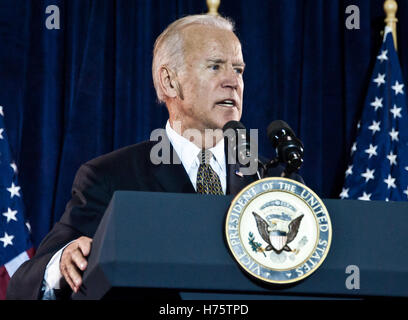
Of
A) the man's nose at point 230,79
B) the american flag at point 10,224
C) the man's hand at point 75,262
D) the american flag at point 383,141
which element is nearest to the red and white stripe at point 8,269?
the american flag at point 10,224

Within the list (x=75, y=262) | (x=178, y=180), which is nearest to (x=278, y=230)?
(x=75, y=262)

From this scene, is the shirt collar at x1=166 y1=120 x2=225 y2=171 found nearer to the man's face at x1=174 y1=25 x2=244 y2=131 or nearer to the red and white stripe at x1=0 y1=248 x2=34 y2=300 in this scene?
the man's face at x1=174 y1=25 x2=244 y2=131

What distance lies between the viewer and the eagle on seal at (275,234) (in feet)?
4.27

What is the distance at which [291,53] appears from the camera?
397 cm

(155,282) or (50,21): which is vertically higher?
(50,21)

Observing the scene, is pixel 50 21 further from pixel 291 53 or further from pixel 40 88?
pixel 291 53

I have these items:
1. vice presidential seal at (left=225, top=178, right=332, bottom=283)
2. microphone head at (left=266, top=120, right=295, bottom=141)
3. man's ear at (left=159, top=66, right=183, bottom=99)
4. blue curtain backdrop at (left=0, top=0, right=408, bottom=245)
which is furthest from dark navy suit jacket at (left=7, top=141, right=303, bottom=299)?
blue curtain backdrop at (left=0, top=0, right=408, bottom=245)

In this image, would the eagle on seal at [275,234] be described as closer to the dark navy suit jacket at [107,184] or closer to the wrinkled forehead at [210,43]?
the dark navy suit jacket at [107,184]

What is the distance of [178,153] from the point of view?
225 cm

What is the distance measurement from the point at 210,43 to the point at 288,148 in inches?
40.3

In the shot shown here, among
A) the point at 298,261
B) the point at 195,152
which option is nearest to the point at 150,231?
the point at 298,261

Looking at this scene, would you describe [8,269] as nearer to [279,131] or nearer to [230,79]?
[230,79]

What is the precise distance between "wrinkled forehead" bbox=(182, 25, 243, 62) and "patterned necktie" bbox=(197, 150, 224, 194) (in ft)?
1.20

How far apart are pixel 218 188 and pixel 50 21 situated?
1972 millimetres
